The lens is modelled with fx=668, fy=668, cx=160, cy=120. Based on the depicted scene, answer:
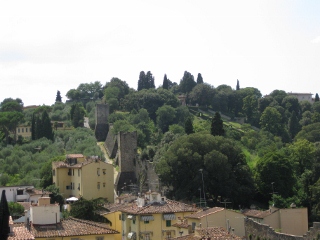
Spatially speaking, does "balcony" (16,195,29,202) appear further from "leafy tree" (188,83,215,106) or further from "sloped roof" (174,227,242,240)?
"leafy tree" (188,83,215,106)

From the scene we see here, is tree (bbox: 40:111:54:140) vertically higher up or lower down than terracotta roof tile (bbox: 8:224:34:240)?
higher up

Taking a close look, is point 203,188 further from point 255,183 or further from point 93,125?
point 93,125

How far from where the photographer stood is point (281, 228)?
43406 millimetres

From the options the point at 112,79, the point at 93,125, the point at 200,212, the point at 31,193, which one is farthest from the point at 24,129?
the point at 200,212

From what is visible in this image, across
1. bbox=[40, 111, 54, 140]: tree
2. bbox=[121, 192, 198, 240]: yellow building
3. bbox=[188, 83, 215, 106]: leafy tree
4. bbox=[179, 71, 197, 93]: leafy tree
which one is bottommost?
bbox=[121, 192, 198, 240]: yellow building

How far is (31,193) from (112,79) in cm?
7199

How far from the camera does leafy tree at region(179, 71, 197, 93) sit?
133625 mm

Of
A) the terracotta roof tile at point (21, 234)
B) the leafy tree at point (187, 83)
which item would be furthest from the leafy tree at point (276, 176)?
the leafy tree at point (187, 83)

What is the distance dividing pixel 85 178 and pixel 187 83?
73530mm

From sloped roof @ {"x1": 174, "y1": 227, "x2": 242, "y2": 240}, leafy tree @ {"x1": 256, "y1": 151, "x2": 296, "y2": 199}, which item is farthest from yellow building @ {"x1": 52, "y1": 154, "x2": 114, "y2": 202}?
sloped roof @ {"x1": 174, "y1": 227, "x2": 242, "y2": 240}

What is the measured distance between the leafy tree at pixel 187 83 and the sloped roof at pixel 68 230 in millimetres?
97918

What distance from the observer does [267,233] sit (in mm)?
35000

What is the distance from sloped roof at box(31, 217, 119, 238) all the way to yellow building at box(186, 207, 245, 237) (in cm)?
762

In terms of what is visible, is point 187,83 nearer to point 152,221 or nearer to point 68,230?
point 152,221
